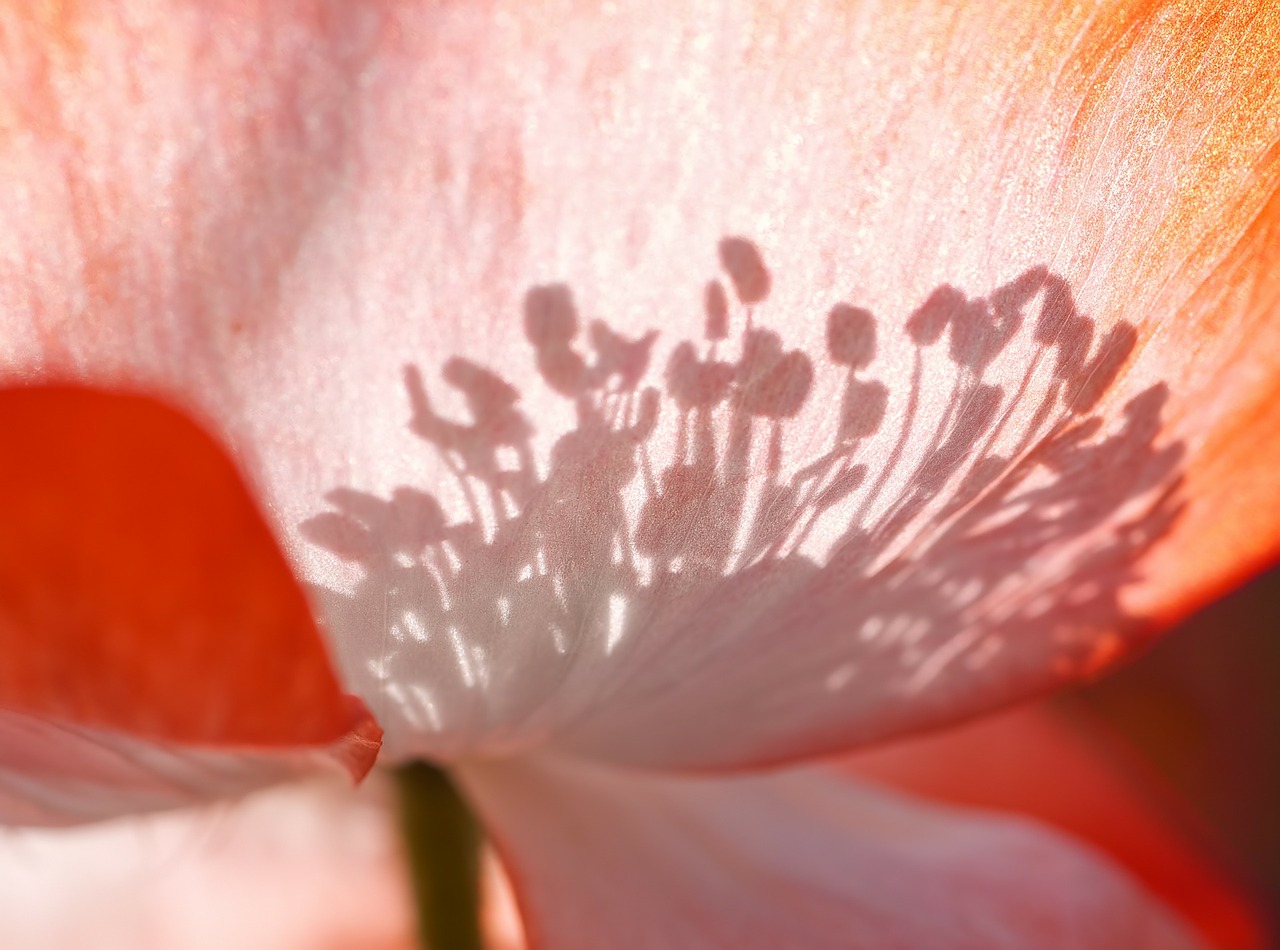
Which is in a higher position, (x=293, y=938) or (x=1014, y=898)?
(x=1014, y=898)

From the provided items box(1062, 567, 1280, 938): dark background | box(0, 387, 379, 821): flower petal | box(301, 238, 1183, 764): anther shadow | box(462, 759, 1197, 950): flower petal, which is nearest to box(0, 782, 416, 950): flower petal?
box(462, 759, 1197, 950): flower petal

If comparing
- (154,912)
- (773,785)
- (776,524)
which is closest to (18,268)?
(776,524)

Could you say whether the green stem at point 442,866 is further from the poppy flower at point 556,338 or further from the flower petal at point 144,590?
the flower petal at point 144,590

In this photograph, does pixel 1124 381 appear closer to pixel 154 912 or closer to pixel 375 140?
pixel 375 140

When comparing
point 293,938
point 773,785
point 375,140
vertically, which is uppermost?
point 375,140

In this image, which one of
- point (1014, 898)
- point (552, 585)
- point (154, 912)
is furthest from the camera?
point (154, 912)

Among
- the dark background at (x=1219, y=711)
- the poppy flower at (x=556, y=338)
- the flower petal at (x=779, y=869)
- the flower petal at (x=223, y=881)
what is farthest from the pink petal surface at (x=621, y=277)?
the dark background at (x=1219, y=711)
